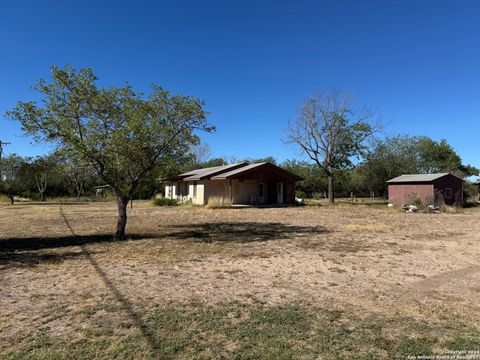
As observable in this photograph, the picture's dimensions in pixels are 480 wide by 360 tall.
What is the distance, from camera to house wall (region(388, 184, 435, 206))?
2767 centimetres

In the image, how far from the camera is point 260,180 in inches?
1284

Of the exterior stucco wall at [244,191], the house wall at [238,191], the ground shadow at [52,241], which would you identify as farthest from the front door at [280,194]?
the ground shadow at [52,241]

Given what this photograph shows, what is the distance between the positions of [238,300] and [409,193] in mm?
27628

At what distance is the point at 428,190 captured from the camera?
2800cm

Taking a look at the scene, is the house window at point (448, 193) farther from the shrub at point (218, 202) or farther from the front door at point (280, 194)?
the shrub at point (218, 202)

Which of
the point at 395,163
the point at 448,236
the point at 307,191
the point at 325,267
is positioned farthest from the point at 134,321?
the point at 307,191

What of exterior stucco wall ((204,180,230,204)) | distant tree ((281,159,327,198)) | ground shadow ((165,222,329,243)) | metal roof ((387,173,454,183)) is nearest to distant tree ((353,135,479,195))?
distant tree ((281,159,327,198))

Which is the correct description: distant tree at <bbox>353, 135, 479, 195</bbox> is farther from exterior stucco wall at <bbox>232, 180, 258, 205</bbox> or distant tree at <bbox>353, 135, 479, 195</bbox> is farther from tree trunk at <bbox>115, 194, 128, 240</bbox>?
tree trunk at <bbox>115, 194, 128, 240</bbox>

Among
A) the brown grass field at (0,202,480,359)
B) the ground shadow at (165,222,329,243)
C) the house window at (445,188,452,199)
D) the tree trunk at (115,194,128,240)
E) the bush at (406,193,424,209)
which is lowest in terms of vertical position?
the brown grass field at (0,202,480,359)

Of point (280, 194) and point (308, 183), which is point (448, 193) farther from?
point (308, 183)

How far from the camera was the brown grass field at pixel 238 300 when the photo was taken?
12.7 feet

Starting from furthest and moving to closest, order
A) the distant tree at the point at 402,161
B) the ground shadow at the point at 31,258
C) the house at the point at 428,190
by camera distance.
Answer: the distant tree at the point at 402,161, the house at the point at 428,190, the ground shadow at the point at 31,258

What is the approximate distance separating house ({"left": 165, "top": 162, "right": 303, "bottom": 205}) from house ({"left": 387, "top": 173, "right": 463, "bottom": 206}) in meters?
8.86

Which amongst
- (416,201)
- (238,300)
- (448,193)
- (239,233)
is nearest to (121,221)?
(239,233)
